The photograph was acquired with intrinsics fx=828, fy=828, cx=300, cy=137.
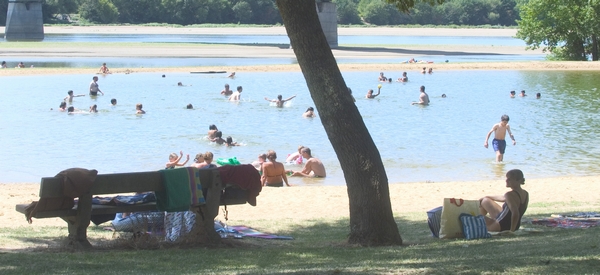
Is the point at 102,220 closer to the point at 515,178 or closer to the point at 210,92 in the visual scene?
the point at 515,178

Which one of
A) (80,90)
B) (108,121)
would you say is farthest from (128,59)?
(108,121)

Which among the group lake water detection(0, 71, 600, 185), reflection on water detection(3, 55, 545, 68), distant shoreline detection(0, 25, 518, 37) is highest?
lake water detection(0, 71, 600, 185)

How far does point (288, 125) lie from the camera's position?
83.6 feet

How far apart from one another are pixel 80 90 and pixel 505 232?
1141 inches

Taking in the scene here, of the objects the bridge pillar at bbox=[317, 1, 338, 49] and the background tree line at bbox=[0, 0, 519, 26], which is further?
the background tree line at bbox=[0, 0, 519, 26]

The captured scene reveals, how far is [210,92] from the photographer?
34906mm

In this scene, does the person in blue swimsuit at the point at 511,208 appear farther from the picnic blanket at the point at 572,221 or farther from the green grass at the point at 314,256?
the picnic blanket at the point at 572,221

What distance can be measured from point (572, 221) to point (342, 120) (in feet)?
10.2

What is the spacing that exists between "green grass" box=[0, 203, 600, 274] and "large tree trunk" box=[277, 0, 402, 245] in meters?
0.36

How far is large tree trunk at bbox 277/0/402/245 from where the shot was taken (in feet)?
26.6

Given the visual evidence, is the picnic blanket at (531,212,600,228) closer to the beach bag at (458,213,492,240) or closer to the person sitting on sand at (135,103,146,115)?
the beach bag at (458,213,492,240)

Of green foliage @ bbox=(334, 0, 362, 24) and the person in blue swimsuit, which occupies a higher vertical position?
the person in blue swimsuit

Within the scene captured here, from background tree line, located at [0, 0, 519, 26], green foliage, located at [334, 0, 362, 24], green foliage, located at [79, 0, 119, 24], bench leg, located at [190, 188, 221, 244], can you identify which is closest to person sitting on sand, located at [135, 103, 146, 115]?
bench leg, located at [190, 188, 221, 244]

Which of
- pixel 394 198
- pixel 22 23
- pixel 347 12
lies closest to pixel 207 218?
pixel 394 198
